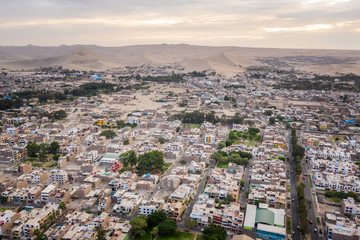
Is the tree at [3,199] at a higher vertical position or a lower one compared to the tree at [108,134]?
lower

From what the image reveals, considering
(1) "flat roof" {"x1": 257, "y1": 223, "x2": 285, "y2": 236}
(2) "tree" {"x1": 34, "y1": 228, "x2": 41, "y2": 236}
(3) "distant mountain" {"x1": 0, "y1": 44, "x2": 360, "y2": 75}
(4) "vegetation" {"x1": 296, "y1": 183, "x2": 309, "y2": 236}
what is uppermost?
(3) "distant mountain" {"x1": 0, "y1": 44, "x2": 360, "y2": 75}

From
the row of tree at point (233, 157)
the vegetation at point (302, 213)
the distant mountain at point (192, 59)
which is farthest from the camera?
the distant mountain at point (192, 59)

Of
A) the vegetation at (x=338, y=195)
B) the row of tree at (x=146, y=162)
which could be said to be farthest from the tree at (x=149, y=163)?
the vegetation at (x=338, y=195)

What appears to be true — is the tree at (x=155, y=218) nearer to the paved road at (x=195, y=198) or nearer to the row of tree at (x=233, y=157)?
the paved road at (x=195, y=198)

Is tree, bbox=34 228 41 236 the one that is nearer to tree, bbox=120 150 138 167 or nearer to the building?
the building

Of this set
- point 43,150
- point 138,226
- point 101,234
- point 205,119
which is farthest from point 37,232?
point 205,119

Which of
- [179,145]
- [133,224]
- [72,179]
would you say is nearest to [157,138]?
[179,145]

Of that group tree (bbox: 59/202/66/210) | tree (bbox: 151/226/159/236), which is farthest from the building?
tree (bbox: 151/226/159/236)
